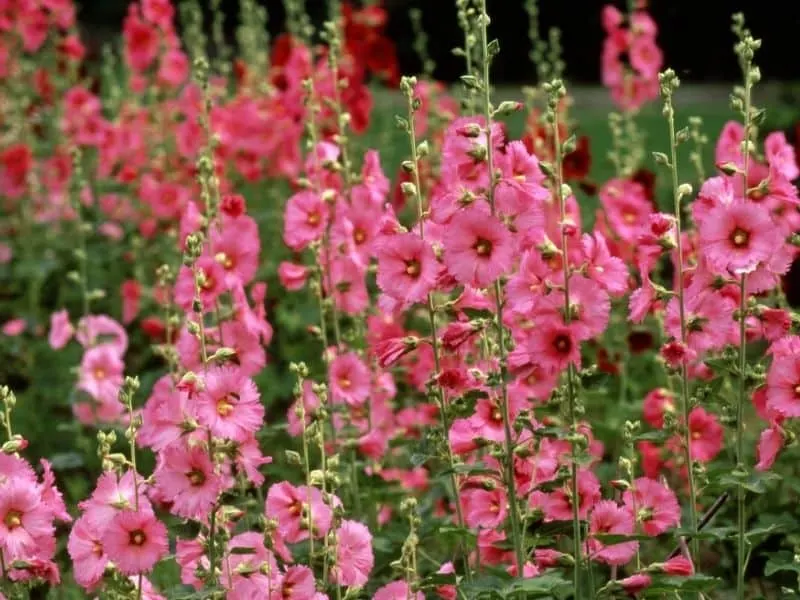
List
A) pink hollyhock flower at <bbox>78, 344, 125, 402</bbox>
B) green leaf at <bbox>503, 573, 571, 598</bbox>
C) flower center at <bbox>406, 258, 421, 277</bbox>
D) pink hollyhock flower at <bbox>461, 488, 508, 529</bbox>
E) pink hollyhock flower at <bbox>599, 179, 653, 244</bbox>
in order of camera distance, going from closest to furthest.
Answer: green leaf at <bbox>503, 573, 571, 598</bbox>
flower center at <bbox>406, 258, 421, 277</bbox>
pink hollyhock flower at <bbox>461, 488, 508, 529</bbox>
pink hollyhock flower at <bbox>599, 179, 653, 244</bbox>
pink hollyhock flower at <bbox>78, 344, 125, 402</bbox>

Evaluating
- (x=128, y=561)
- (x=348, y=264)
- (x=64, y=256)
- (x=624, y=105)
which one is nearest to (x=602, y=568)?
(x=348, y=264)

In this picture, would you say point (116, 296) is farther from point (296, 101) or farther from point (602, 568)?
point (602, 568)

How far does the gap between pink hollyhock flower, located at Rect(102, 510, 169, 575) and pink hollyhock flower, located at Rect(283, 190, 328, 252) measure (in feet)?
3.67

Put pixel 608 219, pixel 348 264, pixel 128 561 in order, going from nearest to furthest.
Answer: pixel 128 561 < pixel 348 264 < pixel 608 219

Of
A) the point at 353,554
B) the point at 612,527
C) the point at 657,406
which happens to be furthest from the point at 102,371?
the point at 612,527

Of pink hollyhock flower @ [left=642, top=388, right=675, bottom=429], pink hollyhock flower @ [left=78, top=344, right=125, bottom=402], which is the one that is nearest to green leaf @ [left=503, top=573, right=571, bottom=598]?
pink hollyhock flower @ [left=642, top=388, right=675, bottom=429]

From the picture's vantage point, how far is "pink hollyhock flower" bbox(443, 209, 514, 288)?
2512mm

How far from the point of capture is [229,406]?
2.52 m

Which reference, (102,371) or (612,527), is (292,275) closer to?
(612,527)

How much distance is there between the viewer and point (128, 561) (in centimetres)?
251

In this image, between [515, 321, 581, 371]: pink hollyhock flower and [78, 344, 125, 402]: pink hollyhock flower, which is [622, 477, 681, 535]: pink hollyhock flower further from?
[78, 344, 125, 402]: pink hollyhock flower

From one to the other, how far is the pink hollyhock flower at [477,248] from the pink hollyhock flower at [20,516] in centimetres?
80

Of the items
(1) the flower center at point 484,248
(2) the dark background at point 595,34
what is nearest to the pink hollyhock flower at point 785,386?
(1) the flower center at point 484,248

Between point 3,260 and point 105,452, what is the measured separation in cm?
440
